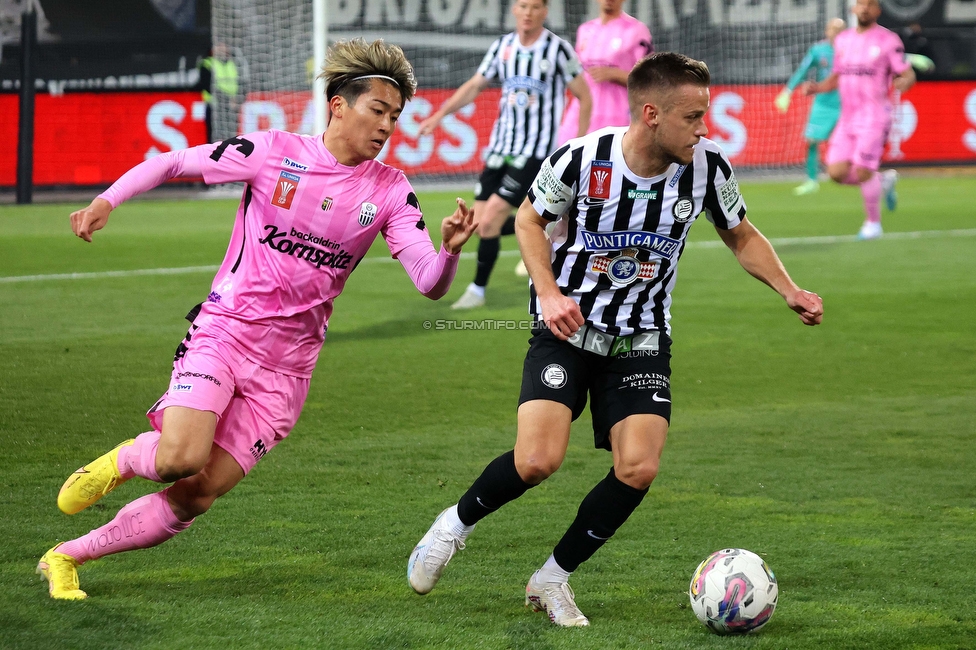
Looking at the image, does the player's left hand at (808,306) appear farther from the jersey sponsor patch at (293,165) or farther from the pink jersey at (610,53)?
A: the pink jersey at (610,53)

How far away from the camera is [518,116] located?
32.3 ft

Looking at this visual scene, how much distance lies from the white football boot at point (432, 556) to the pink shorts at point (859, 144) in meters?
10.6

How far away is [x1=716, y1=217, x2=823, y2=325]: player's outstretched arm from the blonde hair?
1.23 meters

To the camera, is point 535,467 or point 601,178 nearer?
point 535,467

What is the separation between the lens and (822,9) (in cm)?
2288

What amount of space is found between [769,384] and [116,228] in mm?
9636

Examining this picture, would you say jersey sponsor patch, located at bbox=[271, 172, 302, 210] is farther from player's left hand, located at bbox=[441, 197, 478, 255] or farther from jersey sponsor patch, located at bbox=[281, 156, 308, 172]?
player's left hand, located at bbox=[441, 197, 478, 255]

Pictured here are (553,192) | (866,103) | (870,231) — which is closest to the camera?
(553,192)

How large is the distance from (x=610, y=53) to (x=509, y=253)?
2685mm

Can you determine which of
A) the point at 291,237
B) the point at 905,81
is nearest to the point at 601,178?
the point at 291,237

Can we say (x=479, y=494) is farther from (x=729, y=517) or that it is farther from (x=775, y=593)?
(x=729, y=517)

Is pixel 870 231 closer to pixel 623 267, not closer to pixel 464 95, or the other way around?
pixel 464 95

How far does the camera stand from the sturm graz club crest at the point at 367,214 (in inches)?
167

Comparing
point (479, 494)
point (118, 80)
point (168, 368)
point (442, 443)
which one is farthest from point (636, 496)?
point (118, 80)
